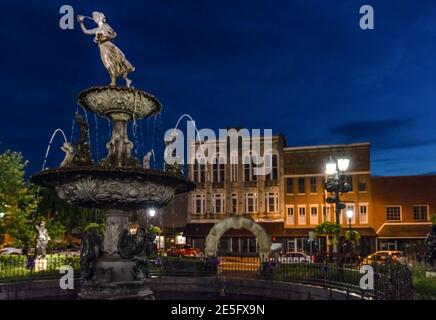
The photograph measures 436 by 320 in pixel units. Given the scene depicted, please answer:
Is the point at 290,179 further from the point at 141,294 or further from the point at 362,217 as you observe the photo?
the point at 141,294

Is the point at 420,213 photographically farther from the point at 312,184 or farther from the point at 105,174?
the point at 105,174

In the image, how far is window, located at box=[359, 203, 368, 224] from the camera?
Result: 4338 centimetres

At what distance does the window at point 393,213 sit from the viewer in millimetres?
42719

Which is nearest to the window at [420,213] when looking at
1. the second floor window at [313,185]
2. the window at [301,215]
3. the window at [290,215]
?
the second floor window at [313,185]

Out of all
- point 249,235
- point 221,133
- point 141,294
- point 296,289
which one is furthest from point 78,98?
point 221,133

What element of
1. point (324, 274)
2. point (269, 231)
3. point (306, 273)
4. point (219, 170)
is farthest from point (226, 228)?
point (219, 170)

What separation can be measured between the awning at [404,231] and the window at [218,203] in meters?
15.7

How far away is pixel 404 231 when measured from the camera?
4122 centimetres

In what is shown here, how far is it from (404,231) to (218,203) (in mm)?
18243

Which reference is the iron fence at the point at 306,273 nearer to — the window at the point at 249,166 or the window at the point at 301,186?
the window at the point at 301,186

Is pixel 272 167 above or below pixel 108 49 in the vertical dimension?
above

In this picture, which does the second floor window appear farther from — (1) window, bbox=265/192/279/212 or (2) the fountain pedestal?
(2) the fountain pedestal

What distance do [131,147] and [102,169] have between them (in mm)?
2429

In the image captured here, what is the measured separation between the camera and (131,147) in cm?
1284
